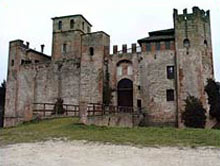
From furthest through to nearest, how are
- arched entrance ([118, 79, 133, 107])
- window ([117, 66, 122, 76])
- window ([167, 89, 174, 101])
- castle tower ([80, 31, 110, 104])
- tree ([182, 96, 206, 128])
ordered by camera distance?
window ([117, 66, 122, 76]) → castle tower ([80, 31, 110, 104]) → arched entrance ([118, 79, 133, 107]) → window ([167, 89, 174, 101]) → tree ([182, 96, 206, 128])

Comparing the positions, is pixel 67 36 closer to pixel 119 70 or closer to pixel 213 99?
pixel 119 70

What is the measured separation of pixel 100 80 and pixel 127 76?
3024mm

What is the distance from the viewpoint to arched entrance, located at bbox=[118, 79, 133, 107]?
36438 mm

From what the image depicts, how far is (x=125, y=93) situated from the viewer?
3681cm

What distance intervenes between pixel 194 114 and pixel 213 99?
2.74 meters

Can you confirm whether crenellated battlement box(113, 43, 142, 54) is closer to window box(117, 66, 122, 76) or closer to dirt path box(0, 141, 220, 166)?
window box(117, 66, 122, 76)

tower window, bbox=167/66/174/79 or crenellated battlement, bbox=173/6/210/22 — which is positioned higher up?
crenellated battlement, bbox=173/6/210/22

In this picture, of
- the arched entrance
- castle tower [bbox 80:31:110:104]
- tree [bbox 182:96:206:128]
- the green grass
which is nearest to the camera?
the green grass

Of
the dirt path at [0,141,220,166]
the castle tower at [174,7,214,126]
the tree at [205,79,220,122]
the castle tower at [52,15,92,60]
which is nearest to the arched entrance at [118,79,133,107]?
the castle tower at [174,7,214,126]

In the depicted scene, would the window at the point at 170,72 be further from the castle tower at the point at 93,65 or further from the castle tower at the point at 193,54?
the castle tower at the point at 93,65

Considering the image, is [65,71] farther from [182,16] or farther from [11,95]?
[182,16]

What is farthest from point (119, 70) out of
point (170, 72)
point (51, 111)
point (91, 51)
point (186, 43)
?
point (51, 111)

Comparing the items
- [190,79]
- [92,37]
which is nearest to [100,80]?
[92,37]

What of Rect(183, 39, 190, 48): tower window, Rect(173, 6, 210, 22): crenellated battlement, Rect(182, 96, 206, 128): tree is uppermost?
Rect(173, 6, 210, 22): crenellated battlement
